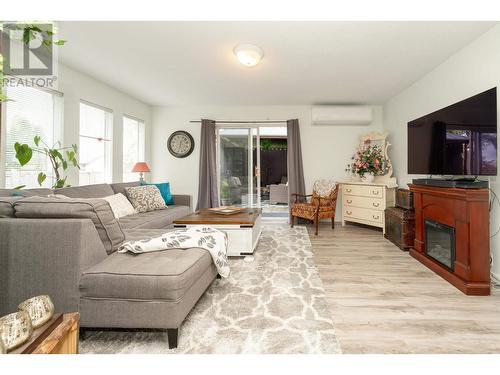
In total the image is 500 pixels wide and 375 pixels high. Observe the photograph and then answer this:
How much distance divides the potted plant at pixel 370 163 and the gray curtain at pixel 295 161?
105 centimetres

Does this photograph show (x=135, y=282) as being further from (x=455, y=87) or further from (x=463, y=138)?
(x=455, y=87)

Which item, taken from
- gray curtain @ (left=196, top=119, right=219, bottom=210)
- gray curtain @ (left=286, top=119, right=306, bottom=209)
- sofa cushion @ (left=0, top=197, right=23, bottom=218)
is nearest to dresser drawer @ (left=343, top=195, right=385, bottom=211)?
gray curtain @ (left=286, top=119, right=306, bottom=209)

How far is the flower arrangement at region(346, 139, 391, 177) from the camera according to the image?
15.3 feet

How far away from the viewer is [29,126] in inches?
122

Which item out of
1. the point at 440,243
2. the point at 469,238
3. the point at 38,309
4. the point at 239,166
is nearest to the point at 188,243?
the point at 38,309

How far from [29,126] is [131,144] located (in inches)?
80.8

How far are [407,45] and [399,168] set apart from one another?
93.1 inches

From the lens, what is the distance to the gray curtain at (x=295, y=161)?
530 cm

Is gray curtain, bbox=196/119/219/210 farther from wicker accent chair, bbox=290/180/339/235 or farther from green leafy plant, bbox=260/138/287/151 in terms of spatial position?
wicker accent chair, bbox=290/180/339/235

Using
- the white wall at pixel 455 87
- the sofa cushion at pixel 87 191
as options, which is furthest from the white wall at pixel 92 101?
the white wall at pixel 455 87

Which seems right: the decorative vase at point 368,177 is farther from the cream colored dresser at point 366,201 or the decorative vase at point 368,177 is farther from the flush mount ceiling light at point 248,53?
the flush mount ceiling light at point 248,53

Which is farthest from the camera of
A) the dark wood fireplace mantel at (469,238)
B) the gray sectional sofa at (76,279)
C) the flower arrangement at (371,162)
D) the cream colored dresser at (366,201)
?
the flower arrangement at (371,162)

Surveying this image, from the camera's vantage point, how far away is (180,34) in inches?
102
